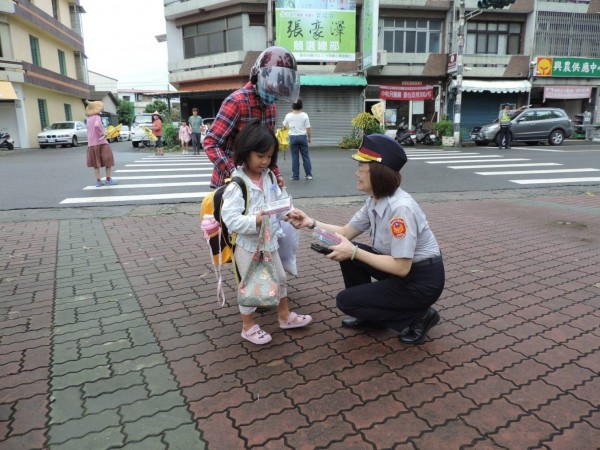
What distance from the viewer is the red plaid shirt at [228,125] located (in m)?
3.29

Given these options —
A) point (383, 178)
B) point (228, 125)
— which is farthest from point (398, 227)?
point (228, 125)

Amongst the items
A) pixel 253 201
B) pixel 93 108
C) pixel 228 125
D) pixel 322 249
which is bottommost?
pixel 322 249

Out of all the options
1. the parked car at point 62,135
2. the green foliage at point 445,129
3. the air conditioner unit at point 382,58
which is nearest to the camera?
the green foliage at point 445,129

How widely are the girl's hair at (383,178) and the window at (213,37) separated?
21724mm

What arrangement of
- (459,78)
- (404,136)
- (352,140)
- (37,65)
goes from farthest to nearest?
(37,65) < (352,140) < (404,136) < (459,78)

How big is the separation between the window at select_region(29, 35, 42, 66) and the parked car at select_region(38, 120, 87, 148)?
184 inches

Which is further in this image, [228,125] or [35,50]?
[35,50]

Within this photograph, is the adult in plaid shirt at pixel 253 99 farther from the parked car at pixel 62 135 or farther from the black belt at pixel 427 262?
the parked car at pixel 62 135

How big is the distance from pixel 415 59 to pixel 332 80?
4.65 metres

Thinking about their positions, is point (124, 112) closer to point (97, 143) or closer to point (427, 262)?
point (97, 143)

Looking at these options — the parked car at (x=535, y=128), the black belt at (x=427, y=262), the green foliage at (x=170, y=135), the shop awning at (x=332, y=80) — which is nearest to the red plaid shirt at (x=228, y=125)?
the black belt at (x=427, y=262)

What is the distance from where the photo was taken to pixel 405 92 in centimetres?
2266

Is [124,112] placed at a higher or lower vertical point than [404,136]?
higher

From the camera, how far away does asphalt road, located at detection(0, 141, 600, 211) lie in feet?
26.7
